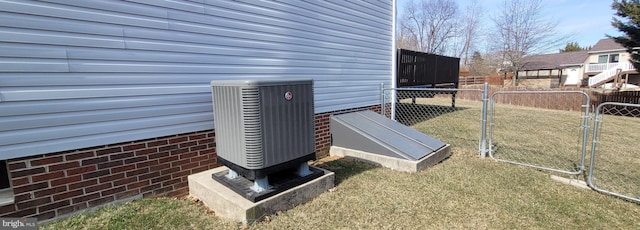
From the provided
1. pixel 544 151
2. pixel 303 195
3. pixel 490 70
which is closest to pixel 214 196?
pixel 303 195

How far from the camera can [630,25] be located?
13.8 meters

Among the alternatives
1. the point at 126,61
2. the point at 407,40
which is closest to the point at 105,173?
the point at 126,61

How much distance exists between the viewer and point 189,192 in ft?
10.3

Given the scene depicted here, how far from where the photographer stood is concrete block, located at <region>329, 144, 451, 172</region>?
3.86 metres

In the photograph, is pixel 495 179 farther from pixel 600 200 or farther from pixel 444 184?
pixel 600 200

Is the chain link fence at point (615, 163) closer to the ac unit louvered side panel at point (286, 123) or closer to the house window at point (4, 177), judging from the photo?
the ac unit louvered side panel at point (286, 123)

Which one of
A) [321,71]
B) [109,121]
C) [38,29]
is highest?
[38,29]

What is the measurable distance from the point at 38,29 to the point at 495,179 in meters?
4.85

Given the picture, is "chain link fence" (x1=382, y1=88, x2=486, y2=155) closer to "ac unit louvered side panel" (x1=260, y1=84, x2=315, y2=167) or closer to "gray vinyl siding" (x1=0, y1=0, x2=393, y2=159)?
"gray vinyl siding" (x1=0, y1=0, x2=393, y2=159)

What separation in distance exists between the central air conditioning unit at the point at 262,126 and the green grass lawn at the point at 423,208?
48 cm

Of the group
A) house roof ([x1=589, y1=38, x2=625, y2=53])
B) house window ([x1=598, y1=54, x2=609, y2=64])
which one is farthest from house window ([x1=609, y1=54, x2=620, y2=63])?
house roof ([x1=589, y1=38, x2=625, y2=53])

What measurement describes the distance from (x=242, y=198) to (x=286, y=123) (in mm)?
785

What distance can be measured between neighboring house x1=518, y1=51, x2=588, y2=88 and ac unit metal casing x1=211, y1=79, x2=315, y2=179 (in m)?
40.5

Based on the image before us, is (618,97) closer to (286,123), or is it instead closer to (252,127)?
(286,123)
